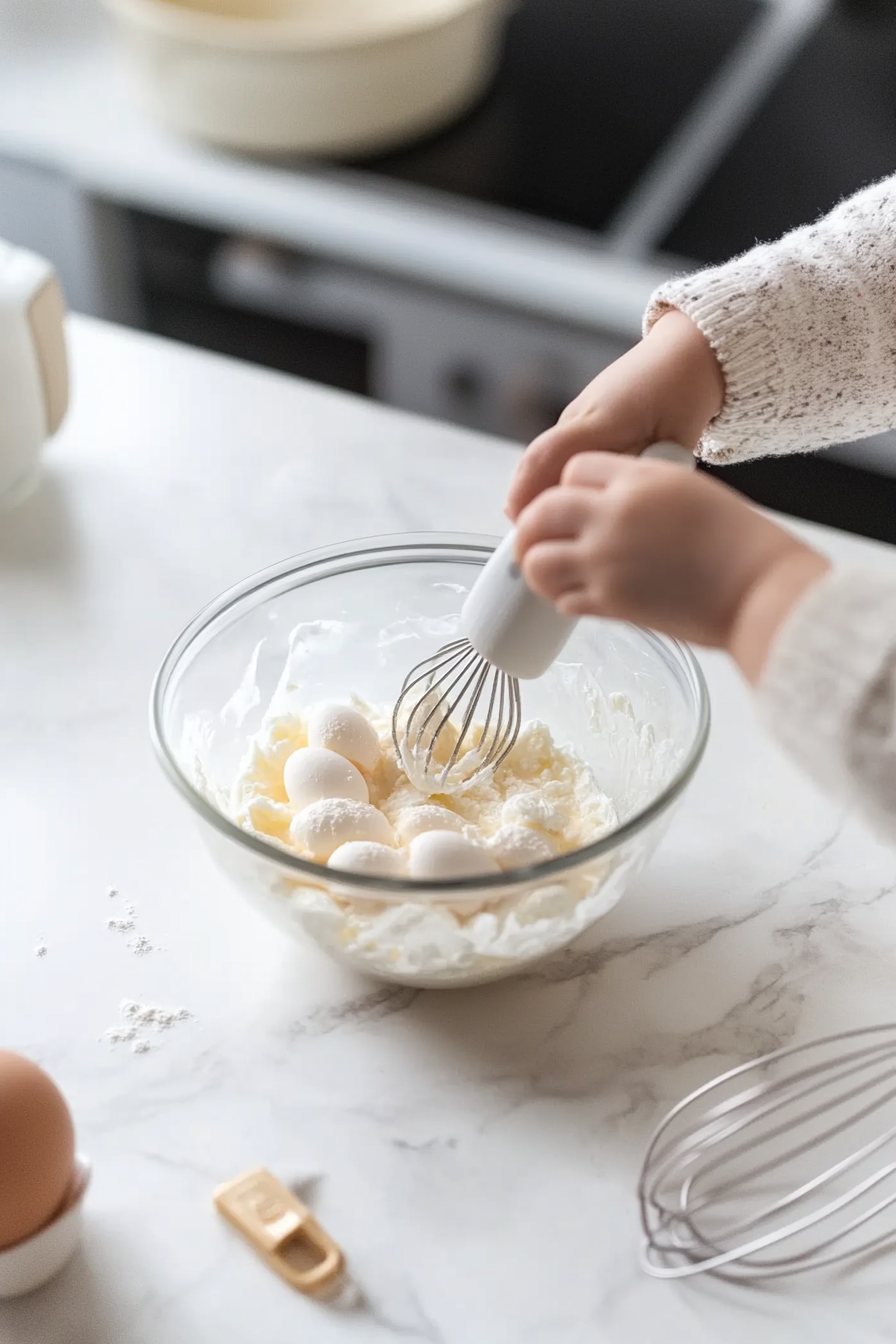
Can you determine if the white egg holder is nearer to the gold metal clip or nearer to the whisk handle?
the gold metal clip

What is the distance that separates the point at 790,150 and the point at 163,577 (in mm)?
914

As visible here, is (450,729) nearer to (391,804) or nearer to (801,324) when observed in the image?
(391,804)

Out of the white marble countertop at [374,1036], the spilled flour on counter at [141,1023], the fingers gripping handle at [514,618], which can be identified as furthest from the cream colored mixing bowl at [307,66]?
the spilled flour on counter at [141,1023]

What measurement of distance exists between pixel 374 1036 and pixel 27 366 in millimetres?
601

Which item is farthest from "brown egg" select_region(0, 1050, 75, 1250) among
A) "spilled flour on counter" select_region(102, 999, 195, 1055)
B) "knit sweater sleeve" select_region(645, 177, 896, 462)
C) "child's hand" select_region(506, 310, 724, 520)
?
"knit sweater sleeve" select_region(645, 177, 896, 462)

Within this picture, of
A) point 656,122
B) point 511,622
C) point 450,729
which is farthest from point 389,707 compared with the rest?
point 656,122

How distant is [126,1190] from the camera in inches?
25.5

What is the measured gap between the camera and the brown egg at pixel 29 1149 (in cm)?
56

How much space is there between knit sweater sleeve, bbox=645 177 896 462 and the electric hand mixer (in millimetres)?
103

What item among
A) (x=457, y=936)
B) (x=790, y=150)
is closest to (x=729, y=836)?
(x=457, y=936)

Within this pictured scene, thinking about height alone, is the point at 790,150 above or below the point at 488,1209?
above

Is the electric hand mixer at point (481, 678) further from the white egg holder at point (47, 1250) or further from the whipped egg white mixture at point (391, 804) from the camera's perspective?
the white egg holder at point (47, 1250)

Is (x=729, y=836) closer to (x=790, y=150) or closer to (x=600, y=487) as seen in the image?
(x=600, y=487)

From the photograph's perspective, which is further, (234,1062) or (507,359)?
(507,359)
